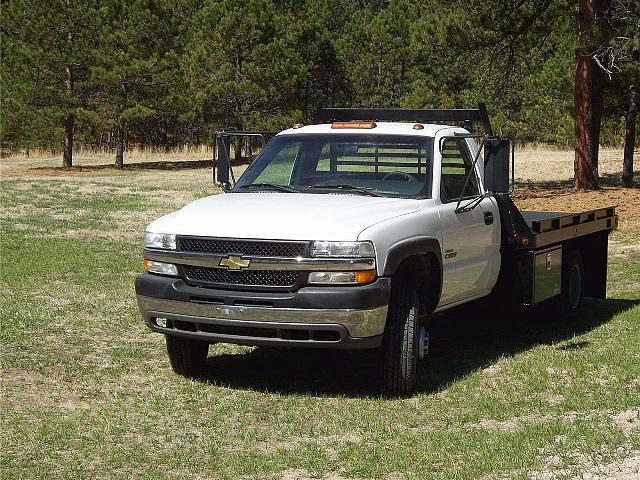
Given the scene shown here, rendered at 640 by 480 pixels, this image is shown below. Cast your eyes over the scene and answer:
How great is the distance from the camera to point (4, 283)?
13.0 metres

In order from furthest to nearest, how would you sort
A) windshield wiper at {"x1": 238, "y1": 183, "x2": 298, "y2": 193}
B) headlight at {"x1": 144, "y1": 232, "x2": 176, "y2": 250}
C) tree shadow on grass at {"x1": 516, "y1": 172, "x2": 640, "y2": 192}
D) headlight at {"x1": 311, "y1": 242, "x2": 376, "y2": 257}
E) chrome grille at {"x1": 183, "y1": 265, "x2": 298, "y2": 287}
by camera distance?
tree shadow on grass at {"x1": 516, "y1": 172, "x2": 640, "y2": 192}
windshield wiper at {"x1": 238, "y1": 183, "x2": 298, "y2": 193}
headlight at {"x1": 144, "y1": 232, "x2": 176, "y2": 250}
chrome grille at {"x1": 183, "y1": 265, "x2": 298, "y2": 287}
headlight at {"x1": 311, "y1": 242, "x2": 376, "y2": 257}

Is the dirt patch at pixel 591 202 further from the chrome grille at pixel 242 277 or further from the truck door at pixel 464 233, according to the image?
the chrome grille at pixel 242 277

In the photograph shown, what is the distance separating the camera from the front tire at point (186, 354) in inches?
316

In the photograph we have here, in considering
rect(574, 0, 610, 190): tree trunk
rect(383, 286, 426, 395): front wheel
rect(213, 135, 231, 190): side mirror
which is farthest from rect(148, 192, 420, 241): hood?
rect(574, 0, 610, 190): tree trunk

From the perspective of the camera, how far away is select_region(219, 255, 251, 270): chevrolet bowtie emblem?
7.17 meters

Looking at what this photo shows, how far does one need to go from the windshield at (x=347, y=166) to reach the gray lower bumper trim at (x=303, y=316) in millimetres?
1343

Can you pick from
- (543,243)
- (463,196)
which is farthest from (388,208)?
(543,243)

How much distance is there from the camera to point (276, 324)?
23.3 ft

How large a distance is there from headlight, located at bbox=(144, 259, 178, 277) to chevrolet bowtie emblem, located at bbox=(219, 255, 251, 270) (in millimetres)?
446

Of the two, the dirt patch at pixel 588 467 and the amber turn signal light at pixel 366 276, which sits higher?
the amber turn signal light at pixel 366 276

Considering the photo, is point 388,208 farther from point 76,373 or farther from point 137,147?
point 137,147

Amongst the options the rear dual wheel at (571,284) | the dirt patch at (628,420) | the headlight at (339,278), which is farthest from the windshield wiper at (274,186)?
the rear dual wheel at (571,284)

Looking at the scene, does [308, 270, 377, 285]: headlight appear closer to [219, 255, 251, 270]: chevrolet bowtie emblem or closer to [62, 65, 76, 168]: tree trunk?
[219, 255, 251, 270]: chevrolet bowtie emblem

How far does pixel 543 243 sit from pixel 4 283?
682cm
